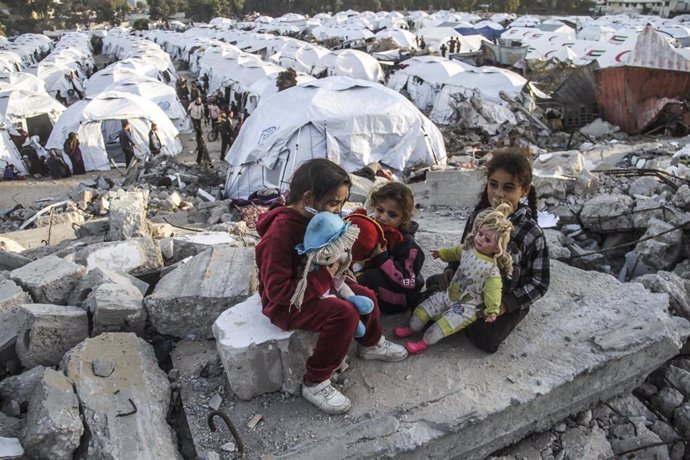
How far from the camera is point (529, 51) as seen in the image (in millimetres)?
28625

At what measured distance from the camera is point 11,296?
351 cm

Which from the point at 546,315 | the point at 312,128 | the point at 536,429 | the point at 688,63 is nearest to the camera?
the point at 536,429

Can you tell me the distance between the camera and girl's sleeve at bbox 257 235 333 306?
254 cm

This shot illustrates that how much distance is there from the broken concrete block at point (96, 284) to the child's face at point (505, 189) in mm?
2508

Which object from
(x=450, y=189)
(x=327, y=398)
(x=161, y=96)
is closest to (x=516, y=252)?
(x=327, y=398)

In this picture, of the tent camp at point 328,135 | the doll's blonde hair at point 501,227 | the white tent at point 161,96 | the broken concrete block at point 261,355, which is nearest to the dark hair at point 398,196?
the doll's blonde hair at point 501,227

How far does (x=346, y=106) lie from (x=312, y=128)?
946 mm

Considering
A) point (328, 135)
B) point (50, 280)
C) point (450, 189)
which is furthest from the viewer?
point (328, 135)

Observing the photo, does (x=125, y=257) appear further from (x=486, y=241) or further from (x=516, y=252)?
(x=516, y=252)

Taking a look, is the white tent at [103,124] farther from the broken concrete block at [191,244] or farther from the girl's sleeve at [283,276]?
the girl's sleeve at [283,276]

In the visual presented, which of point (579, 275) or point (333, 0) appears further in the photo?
point (333, 0)

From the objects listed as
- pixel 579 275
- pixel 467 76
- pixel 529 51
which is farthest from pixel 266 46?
pixel 579 275

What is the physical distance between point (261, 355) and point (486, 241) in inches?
54.4

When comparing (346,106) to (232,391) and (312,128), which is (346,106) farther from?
(232,391)
